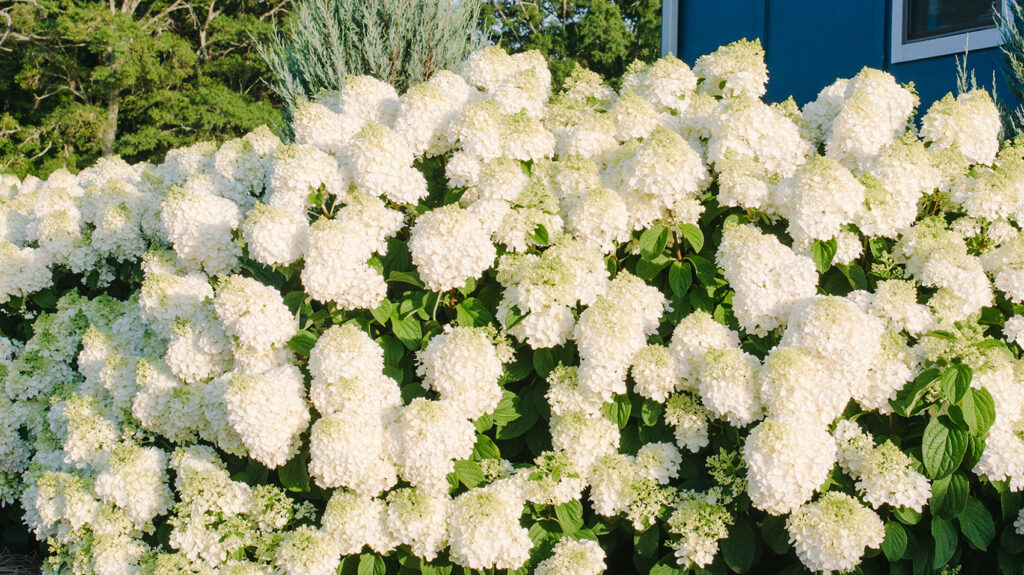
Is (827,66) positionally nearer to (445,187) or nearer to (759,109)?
(759,109)

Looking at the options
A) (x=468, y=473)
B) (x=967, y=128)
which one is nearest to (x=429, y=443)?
(x=468, y=473)

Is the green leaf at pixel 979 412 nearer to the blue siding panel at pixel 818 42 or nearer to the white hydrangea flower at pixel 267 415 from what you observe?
the white hydrangea flower at pixel 267 415

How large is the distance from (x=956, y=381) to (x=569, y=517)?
1080 millimetres

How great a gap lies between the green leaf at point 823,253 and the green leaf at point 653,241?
452 mm

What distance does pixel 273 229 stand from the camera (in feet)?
8.01

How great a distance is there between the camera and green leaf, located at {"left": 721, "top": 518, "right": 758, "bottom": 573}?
223 centimetres

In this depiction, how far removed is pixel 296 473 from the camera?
2289 millimetres

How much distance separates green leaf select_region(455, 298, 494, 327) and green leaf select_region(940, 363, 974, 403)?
1.27 metres

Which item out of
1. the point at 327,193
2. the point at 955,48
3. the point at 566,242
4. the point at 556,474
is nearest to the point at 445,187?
the point at 327,193

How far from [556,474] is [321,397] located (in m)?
0.68

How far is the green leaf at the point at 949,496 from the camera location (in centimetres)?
213

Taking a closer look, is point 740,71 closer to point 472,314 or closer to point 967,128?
point 967,128

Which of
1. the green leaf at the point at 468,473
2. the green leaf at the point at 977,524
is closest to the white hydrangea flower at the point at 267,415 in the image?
the green leaf at the point at 468,473

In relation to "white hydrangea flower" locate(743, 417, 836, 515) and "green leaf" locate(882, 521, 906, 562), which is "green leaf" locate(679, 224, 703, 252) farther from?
"green leaf" locate(882, 521, 906, 562)
